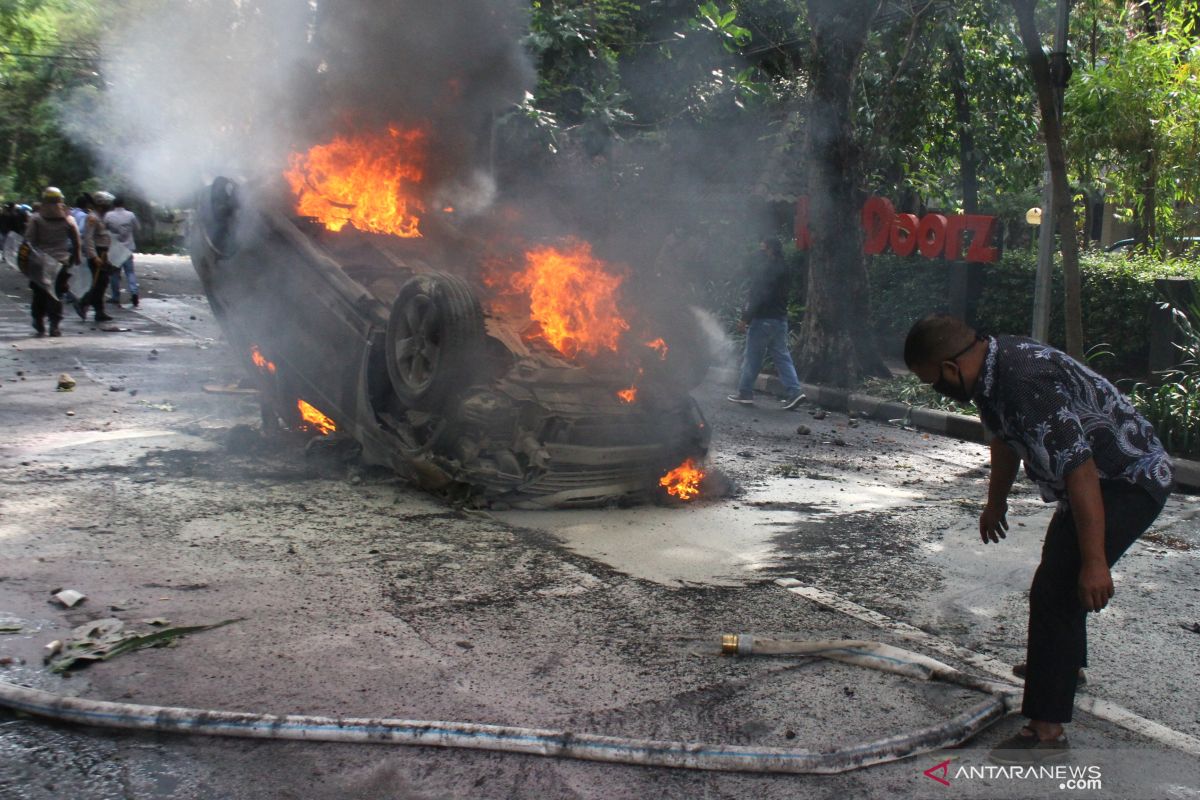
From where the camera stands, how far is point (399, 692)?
386 cm

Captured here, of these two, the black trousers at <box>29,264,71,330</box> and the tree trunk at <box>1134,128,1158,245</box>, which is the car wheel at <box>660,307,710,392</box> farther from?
the tree trunk at <box>1134,128,1158,245</box>

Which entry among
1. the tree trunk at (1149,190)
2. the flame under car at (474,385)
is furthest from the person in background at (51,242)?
the tree trunk at (1149,190)

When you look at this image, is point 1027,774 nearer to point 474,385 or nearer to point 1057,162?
point 474,385

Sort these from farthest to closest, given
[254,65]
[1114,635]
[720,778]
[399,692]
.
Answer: [254,65] < [1114,635] < [399,692] < [720,778]

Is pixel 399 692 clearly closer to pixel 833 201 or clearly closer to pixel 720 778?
pixel 720 778

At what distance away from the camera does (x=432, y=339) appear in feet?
21.7

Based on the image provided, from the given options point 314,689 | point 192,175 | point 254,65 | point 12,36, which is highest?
point 12,36

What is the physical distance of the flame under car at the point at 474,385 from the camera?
6422mm

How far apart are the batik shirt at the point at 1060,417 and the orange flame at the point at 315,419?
5575 mm

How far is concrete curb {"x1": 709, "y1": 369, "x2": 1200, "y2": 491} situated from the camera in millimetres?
10562

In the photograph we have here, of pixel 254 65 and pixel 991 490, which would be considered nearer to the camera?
pixel 991 490

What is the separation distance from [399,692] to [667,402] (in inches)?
131

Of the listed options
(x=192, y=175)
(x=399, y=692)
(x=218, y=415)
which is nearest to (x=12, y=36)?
(x=192, y=175)

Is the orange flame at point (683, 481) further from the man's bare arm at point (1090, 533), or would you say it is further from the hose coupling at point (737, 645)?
the man's bare arm at point (1090, 533)
